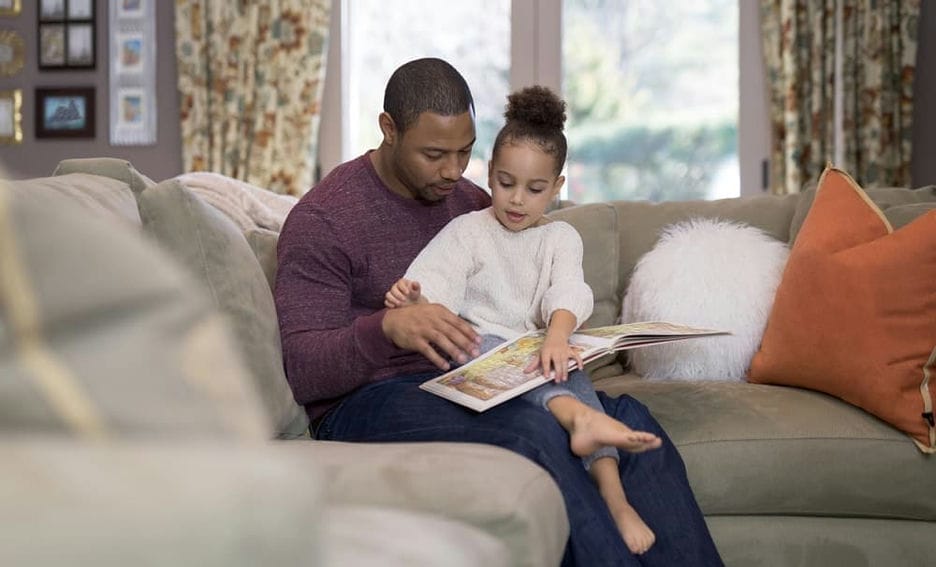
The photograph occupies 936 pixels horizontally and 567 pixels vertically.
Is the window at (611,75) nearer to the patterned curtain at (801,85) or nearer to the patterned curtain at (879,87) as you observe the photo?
the patterned curtain at (801,85)

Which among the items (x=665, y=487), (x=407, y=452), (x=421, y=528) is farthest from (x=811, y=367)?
(x=421, y=528)

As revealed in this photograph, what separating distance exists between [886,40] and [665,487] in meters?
3.39

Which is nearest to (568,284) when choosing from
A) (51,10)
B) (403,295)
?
(403,295)

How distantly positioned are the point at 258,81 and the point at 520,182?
126 inches

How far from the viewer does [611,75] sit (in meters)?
5.06

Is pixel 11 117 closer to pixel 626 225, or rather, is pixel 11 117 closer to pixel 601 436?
pixel 626 225

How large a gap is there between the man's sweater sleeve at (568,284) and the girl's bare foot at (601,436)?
273 millimetres

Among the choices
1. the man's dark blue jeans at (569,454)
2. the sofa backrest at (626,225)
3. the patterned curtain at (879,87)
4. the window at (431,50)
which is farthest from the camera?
the window at (431,50)

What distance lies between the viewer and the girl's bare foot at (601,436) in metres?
1.71

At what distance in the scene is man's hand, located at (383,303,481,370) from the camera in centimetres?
175

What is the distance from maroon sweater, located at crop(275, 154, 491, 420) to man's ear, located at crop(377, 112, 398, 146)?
0.20 ft

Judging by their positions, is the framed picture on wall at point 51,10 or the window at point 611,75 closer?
the window at point 611,75

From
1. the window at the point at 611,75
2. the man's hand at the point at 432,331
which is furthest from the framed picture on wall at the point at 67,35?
the man's hand at the point at 432,331

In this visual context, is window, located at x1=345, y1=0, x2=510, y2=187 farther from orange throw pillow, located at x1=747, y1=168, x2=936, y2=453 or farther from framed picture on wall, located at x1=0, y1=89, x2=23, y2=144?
orange throw pillow, located at x1=747, y1=168, x2=936, y2=453
